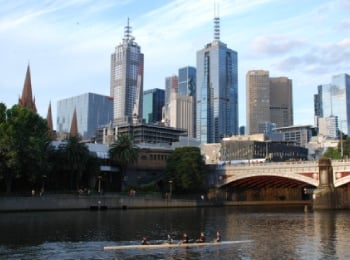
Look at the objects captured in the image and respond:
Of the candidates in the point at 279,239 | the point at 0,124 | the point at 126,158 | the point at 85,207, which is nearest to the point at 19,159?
the point at 0,124

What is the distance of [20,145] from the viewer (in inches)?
3701

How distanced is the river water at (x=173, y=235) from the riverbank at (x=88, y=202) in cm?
1399

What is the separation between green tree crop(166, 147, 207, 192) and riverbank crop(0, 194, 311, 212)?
4846mm

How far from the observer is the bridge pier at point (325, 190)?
105 meters

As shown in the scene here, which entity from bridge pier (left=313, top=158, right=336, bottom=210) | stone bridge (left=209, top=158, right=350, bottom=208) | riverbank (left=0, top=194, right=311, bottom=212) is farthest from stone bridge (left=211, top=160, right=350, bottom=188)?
riverbank (left=0, top=194, right=311, bottom=212)

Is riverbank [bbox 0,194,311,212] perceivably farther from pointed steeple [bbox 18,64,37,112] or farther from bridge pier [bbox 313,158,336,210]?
pointed steeple [bbox 18,64,37,112]

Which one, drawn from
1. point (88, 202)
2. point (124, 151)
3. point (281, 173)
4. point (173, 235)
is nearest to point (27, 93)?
point (124, 151)

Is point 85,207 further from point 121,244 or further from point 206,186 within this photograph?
point 121,244

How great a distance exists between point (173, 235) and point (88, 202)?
47230 mm

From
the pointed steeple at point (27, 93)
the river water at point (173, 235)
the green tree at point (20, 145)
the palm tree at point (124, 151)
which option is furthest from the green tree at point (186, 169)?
the pointed steeple at point (27, 93)

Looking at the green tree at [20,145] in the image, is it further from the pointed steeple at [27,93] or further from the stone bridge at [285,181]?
the pointed steeple at [27,93]

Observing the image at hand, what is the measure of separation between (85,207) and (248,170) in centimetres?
4282

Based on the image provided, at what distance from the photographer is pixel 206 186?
136 metres

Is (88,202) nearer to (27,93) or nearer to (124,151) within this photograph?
(124,151)
